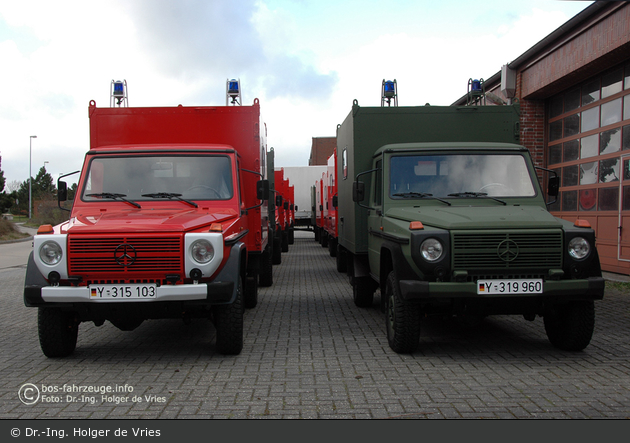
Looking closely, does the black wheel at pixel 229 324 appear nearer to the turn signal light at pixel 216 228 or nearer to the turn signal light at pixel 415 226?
the turn signal light at pixel 216 228

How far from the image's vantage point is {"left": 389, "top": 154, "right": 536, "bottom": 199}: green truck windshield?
20.4 feet

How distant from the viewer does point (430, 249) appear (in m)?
5.04

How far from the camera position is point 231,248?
210 inches

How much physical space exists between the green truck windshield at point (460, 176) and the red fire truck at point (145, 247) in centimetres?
173

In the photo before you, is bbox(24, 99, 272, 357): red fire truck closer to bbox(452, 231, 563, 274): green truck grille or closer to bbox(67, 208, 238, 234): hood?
bbox(67, 208, 238, 234): hood

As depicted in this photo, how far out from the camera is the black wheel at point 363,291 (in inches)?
327

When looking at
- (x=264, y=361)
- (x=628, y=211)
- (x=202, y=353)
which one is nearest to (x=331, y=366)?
(x=264, y=361)

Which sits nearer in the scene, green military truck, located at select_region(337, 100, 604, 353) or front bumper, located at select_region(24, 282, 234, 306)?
front bumper, located at select_region(24, 282, 234, 306)

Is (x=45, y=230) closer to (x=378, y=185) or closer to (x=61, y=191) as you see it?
(x=61, y=191)

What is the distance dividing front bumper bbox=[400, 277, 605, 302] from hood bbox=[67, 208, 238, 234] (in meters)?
2.11

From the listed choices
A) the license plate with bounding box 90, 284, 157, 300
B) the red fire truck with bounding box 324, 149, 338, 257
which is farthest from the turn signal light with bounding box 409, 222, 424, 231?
the red fire truck with bounding box 324, 149, 338, 257

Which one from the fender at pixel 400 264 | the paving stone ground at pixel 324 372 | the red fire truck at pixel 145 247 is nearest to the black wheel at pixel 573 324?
the paving stone ground at pixel 324 372

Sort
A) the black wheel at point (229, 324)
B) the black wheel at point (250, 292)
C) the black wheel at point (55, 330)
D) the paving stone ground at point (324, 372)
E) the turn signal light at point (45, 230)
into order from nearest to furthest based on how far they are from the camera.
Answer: the paving stone ground at point (324, 372) → the turn signal light at point (45, 230) → the black wheel at point (55, 330) → the black wheel at point (229, 324) → the black wheel at point (250, 292)

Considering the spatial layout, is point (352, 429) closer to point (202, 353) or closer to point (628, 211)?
point (202, 353)
